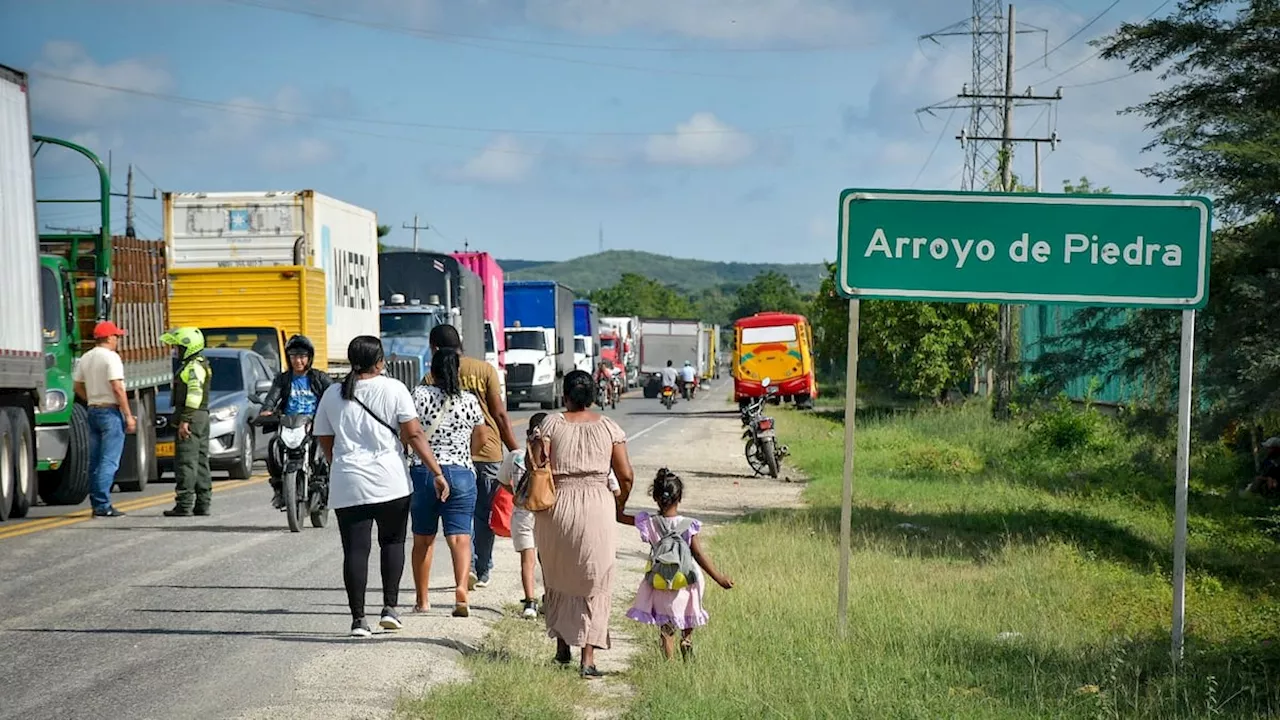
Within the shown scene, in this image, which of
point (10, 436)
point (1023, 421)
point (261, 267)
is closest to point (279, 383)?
point (10, 436)

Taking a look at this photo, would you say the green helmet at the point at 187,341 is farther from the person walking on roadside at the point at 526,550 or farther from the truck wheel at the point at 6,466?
the person walking on roadside at the point at 526,550

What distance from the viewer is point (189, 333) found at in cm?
1697

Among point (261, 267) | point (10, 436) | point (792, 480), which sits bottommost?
point (792, 480)

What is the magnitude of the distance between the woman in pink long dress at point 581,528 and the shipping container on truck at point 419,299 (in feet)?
74.1

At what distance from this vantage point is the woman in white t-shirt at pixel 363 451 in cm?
992

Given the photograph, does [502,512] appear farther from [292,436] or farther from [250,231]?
[250,231]

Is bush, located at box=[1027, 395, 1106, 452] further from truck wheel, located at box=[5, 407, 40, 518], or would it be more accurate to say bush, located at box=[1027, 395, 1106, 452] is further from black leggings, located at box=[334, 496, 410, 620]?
black leggings, located at box=[334, 496, 410, 620]

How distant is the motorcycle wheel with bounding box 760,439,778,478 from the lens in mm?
25547

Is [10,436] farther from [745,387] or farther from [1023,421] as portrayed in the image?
[745,387]

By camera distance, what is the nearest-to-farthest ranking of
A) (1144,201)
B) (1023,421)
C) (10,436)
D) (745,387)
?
Result: (1144,201) → (10,436) → (1023,421) → (745,387)

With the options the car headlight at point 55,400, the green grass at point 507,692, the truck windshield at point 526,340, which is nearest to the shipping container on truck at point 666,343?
the truck windshield at point 526,340

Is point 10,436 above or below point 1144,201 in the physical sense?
below

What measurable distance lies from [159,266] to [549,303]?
29.2m

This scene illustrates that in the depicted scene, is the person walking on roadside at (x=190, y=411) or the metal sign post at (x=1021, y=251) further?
the person walking on roadside at (x=190, y=411)
